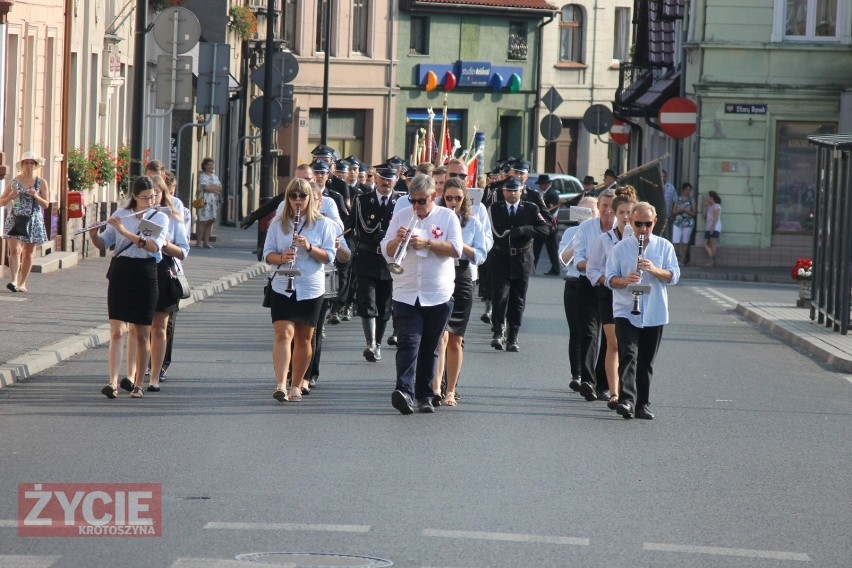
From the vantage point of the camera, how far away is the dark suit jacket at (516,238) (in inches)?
697

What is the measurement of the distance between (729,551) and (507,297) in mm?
10053

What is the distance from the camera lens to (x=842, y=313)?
68.7 ft

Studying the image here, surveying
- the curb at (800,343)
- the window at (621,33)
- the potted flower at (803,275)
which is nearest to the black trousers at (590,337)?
the curb at (800,343)

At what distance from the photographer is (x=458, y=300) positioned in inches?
571

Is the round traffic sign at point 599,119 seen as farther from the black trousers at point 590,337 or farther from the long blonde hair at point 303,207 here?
the long blonde hair at point 303,207

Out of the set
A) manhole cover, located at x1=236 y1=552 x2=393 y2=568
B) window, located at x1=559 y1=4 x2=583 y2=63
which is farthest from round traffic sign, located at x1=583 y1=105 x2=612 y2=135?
manhole cover, located at x1=236 y1=552 x2=393 y2=568

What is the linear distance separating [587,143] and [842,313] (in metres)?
49.3

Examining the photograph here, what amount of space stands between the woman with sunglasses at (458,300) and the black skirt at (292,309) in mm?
987

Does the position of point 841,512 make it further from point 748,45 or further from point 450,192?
point 748,45

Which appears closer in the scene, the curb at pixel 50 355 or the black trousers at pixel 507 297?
the curb at pixel 50 355

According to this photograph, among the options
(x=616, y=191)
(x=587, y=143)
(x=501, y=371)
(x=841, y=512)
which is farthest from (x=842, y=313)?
(x=587, y=143)

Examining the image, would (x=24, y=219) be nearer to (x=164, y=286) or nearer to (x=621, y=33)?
(x=164, y=286)

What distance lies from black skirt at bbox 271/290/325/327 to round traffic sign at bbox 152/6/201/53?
435 inches

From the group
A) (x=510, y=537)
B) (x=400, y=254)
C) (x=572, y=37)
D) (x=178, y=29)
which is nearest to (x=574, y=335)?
(x=400, y=254)
